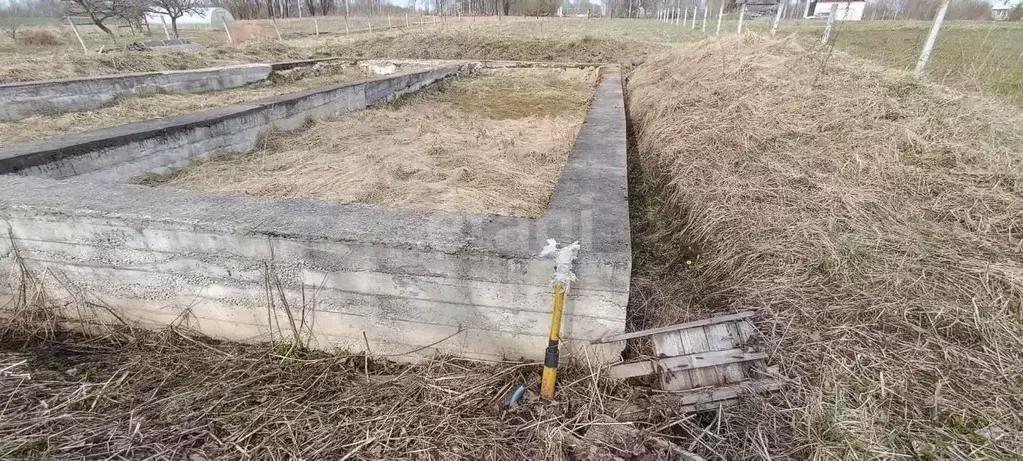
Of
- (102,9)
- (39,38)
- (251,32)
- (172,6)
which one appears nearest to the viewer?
(102,9)

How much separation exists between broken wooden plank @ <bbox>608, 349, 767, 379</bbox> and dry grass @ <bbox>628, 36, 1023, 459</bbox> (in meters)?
0.20

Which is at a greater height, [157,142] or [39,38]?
[39,38]

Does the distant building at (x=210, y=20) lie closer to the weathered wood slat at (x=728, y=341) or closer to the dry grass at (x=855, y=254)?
the dry grass at (x=855, y=254)

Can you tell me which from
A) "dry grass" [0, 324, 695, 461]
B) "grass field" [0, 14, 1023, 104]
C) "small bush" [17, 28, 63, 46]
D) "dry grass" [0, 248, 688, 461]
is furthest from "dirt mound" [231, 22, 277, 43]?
"dry grass" [0, 324, 695, 461]

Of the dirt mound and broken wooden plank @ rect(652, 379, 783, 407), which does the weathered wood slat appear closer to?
broken wooden plank @ rect(652, 379, 783, 407)

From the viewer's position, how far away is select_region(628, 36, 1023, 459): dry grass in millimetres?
1850

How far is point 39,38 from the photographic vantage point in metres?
17.8

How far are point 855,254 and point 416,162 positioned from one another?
3.70m

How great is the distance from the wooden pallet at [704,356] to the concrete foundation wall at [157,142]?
442cm

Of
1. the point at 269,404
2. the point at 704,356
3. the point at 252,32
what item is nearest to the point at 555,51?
the point at 252,32

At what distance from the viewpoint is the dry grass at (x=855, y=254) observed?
1850 millimetres

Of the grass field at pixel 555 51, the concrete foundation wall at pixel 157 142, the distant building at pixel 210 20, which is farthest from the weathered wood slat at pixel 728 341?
the distant building at pixel 210 20

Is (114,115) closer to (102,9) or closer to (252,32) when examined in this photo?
(102,9)

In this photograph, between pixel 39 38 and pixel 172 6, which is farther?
pixel 39 38
